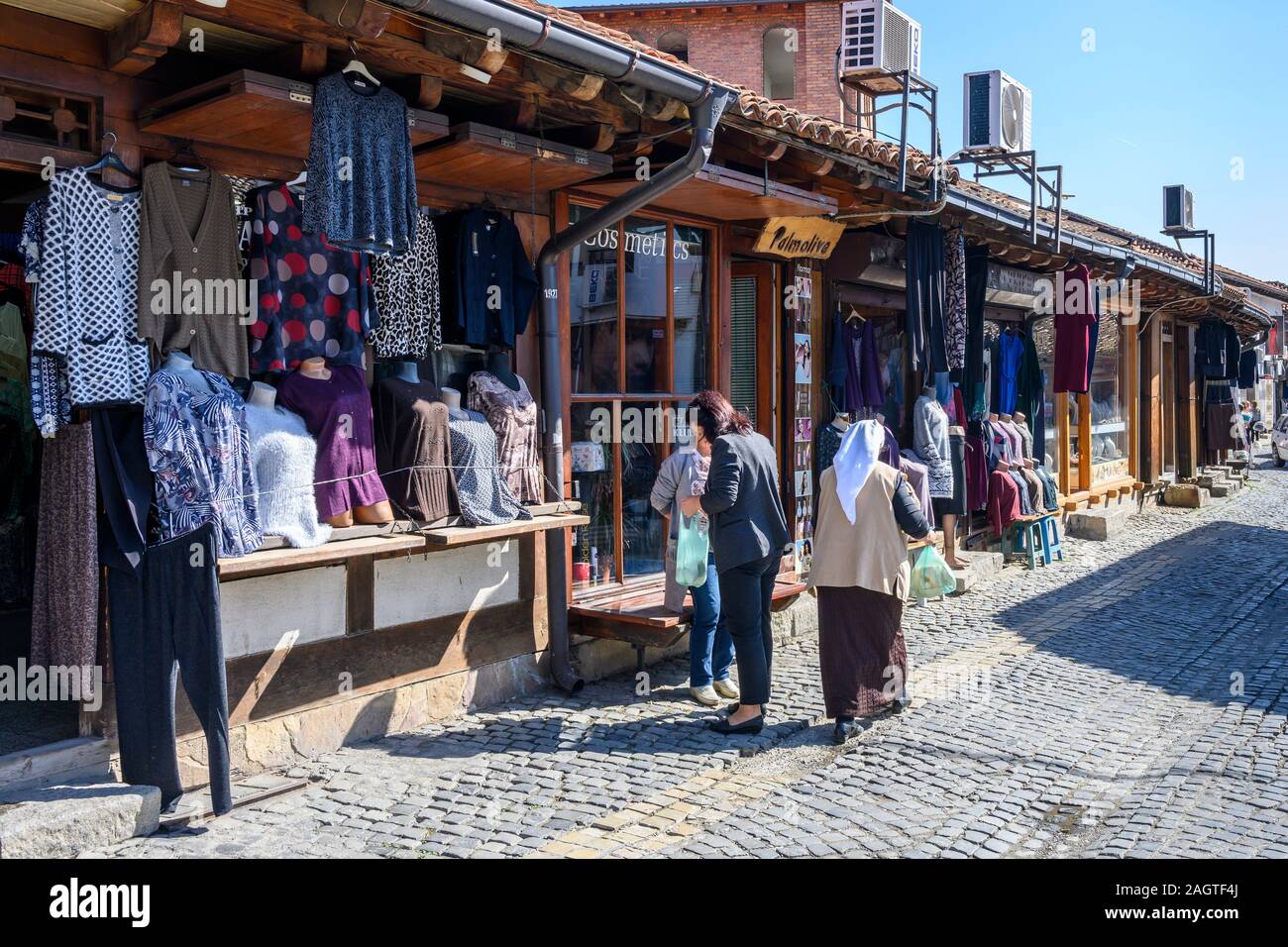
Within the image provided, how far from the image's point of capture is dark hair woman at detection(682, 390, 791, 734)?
6.32m

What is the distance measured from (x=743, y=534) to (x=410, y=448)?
6.19 ft

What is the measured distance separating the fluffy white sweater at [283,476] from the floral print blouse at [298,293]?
0.33m

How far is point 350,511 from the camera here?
583cm

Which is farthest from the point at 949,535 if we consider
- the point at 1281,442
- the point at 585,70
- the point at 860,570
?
the point at 1281,442

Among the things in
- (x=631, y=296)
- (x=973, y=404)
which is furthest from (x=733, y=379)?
(x=973, y=404)

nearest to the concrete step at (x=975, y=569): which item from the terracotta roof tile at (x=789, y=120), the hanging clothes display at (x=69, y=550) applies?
the terracotta roof tile at (x=789, y=120)

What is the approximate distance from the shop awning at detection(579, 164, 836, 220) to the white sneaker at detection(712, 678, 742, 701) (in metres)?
3.12

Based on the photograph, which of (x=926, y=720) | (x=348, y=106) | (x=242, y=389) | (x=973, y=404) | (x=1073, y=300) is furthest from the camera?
(x=1073, y=300)

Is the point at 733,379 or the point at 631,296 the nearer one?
the point at 631,296

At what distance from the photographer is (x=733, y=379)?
375 inches

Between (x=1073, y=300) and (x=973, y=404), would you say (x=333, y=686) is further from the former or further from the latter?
(x=1073, y=300)

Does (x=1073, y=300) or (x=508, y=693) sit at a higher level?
(x=1073, y=300)

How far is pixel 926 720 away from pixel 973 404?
6.52m

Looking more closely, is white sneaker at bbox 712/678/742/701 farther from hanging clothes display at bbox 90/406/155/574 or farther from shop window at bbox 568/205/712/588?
hanging clothes display at bbox 90/406/155/574
